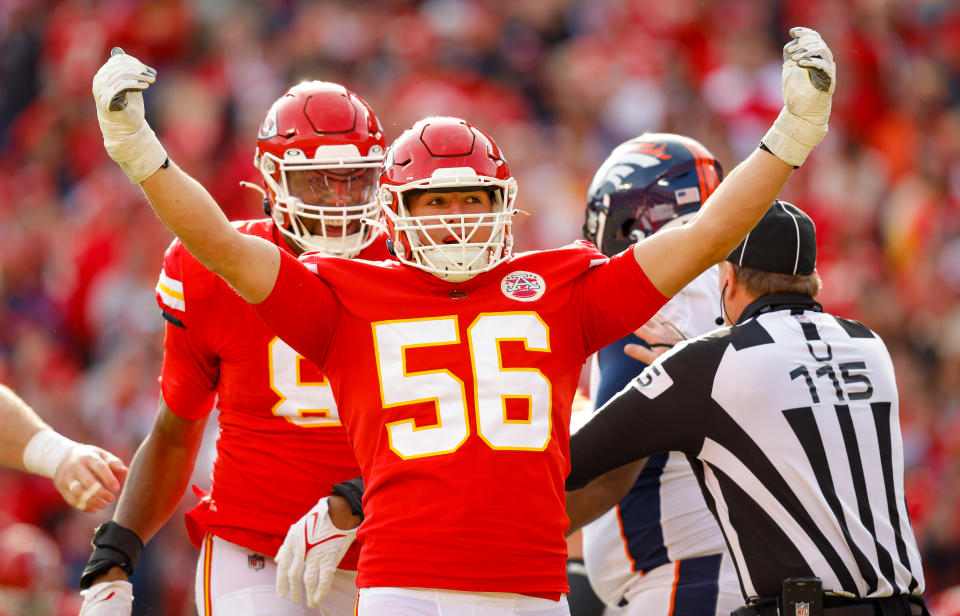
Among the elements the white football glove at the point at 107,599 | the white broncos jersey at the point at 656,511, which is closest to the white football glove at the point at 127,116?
the white football glove at the point at 107,599

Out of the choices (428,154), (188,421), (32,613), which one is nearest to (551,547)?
(428,154)

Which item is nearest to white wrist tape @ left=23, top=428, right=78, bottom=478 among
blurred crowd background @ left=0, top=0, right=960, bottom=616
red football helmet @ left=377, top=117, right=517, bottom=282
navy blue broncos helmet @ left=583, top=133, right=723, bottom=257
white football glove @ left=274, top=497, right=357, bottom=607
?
white football glove @ left=274, top=497, right=357, bottom=607

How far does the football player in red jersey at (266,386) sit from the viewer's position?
393 cm

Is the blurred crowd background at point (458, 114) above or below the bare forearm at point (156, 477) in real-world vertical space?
above

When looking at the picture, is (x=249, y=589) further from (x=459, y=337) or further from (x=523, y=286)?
(x=523, y=286)

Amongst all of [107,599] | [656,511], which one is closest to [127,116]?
[107,599]

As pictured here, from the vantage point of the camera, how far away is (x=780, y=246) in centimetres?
367

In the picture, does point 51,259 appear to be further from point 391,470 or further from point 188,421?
point 391,470

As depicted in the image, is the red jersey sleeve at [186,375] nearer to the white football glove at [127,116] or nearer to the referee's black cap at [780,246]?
the white football glove at [127,116]

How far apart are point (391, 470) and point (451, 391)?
0.23 meters

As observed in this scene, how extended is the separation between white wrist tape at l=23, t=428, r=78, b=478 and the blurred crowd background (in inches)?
148

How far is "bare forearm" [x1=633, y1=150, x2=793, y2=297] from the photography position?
3.12 m

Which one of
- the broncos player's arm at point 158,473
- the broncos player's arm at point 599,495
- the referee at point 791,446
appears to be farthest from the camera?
the broncos player's arm at point 158,473

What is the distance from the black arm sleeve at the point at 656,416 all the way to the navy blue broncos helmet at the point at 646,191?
1004mm
